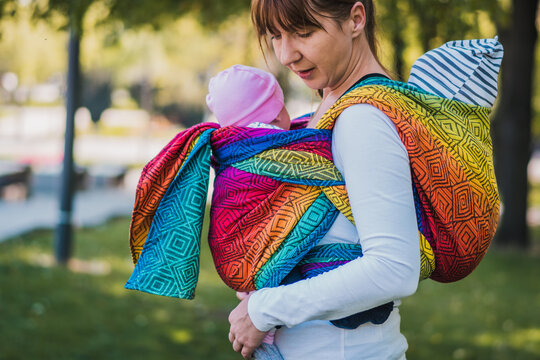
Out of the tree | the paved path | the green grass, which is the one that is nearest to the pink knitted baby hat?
the green grass

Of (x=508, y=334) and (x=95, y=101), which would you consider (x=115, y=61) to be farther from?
(x=508, y=334)

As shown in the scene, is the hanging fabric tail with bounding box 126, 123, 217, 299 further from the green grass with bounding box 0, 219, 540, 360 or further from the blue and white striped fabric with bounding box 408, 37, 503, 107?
the green grass with bounding box 0, 219, 540, 360

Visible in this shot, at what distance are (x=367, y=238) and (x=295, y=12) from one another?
543mm

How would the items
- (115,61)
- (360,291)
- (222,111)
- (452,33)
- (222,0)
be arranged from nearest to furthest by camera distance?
(360,291)
(222,111)
(452,33)
(222,0)
(115,61)

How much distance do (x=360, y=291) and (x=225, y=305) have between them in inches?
209

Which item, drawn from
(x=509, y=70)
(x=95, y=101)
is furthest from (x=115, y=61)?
(x=509, y=70)

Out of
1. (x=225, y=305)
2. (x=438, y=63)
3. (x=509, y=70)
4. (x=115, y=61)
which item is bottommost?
(x=115, y=61)

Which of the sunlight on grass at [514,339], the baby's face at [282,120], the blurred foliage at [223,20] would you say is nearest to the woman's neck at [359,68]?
the baby's face at [282,120]

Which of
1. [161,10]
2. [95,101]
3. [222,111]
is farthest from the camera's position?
[95,101]

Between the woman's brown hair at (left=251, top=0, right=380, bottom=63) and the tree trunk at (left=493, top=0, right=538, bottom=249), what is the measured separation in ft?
30.0

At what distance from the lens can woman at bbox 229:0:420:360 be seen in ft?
4.52

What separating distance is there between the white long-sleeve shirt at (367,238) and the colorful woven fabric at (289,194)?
46 millimetres

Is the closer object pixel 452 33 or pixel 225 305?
pixel 452 33

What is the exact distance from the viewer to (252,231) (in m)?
1.58
